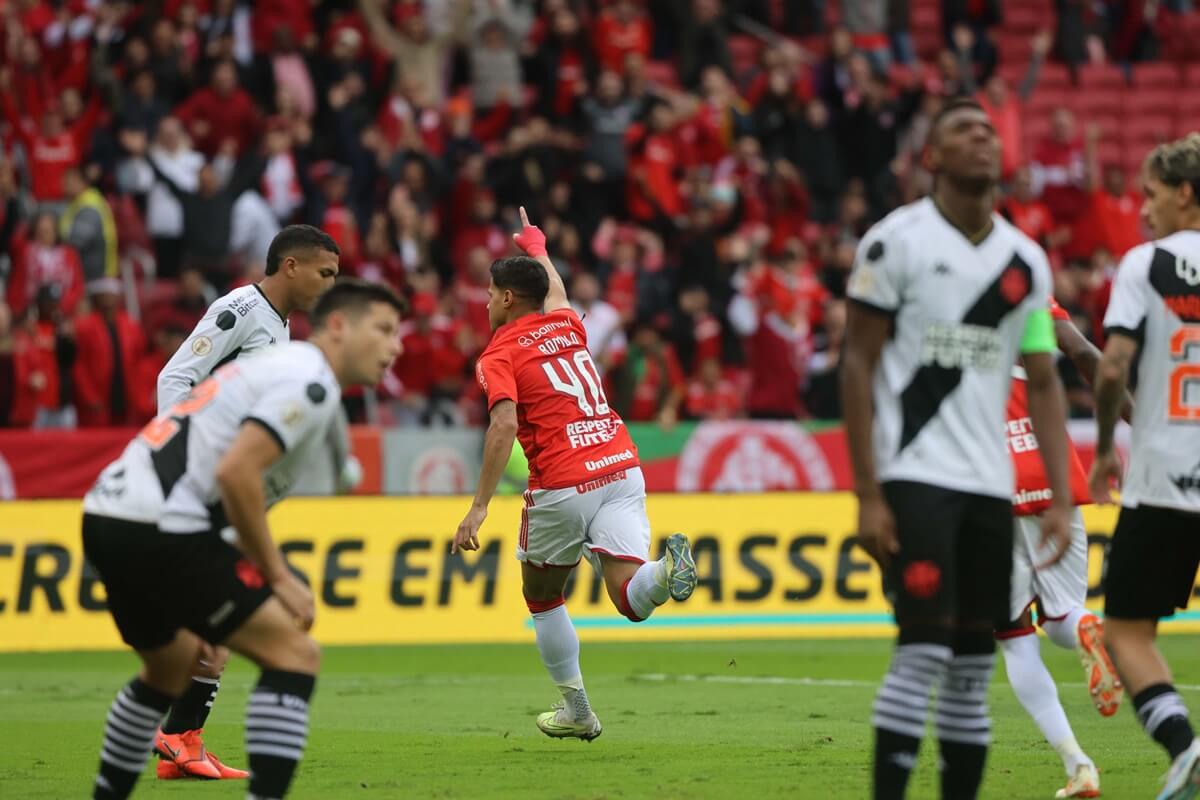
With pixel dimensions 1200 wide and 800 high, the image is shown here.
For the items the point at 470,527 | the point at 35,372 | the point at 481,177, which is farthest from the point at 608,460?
the point at 481,177

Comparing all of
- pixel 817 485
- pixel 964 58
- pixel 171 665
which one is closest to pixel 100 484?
pixel 171 665

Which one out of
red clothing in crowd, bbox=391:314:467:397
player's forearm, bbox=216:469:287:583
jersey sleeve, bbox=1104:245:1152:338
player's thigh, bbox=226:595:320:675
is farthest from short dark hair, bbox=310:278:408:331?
red clothing in crowd, bbox=391:314:467:397

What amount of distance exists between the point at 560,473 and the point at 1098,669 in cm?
319

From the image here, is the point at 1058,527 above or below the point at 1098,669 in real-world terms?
above

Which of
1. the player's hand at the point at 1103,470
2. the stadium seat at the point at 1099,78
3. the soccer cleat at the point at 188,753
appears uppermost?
the stadium seat at the point at 1099,78

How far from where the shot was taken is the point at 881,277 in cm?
646

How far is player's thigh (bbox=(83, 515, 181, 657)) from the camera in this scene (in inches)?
264

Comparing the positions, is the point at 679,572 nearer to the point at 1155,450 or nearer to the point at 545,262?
the point at 545,262

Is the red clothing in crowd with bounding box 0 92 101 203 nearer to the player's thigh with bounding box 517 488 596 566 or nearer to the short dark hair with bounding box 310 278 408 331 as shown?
the player's thigh with bounding box 517 488 596 566

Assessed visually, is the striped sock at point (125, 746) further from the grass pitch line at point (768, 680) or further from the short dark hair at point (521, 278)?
the grass pitch line at point (768, 680)

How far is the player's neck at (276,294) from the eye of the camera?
949 cm

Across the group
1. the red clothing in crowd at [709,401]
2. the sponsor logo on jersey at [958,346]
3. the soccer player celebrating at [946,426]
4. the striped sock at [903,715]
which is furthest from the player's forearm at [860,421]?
the red clothing in crowd at [709,401]

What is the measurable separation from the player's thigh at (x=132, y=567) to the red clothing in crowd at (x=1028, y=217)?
1893cm

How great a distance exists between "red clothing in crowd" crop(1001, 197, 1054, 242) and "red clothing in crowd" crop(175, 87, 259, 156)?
999 cm
